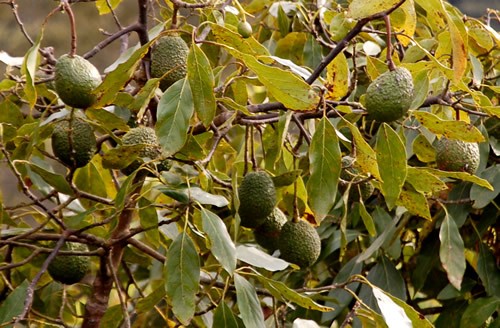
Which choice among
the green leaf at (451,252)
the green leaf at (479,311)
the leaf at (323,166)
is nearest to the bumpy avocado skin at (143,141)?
the leaf at (323,166)

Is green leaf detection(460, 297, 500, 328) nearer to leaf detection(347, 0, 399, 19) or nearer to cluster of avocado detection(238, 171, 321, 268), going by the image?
cluster of avocado detection(238, 171, 321, 268)

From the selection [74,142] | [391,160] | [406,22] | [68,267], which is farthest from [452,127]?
[68,267]

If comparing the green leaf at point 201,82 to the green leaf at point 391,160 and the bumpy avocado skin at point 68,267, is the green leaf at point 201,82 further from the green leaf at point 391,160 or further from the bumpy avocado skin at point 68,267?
the bumpy avocado skin at point 68,267

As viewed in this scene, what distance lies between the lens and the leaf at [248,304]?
1.25 meters

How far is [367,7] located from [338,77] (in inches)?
9.1

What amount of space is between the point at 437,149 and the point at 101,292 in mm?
592

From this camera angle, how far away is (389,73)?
3.85 feet

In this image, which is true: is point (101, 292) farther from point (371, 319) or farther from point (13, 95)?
point (371, 319)

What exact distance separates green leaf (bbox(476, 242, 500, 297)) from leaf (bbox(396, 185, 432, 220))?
0.41 m

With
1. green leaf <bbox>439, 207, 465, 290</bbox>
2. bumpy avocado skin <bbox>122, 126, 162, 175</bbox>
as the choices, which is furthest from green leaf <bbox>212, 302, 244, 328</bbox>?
green leaf <bbox>439, 207, 465, 290</bbox>

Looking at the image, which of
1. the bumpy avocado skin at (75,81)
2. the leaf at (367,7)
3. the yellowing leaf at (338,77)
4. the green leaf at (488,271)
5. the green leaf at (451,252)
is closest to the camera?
the leaf at (367,7)

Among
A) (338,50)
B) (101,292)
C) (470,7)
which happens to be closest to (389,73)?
(338,50)

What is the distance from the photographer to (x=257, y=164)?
147 cm

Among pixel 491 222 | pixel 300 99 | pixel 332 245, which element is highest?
pixel 300 99
